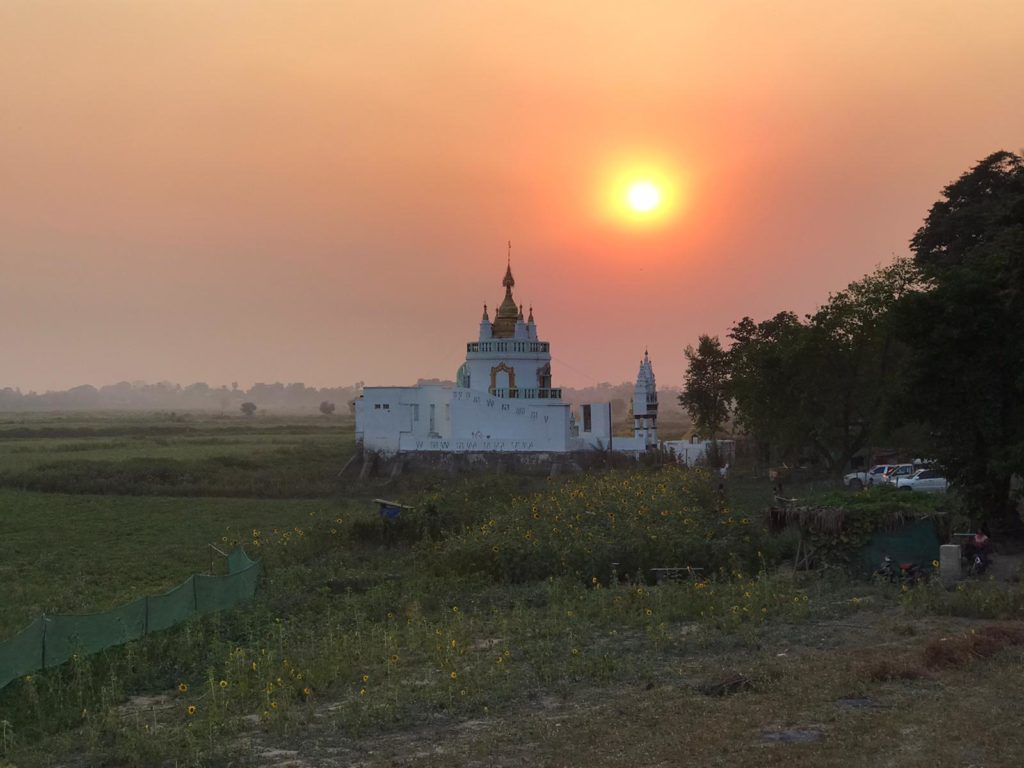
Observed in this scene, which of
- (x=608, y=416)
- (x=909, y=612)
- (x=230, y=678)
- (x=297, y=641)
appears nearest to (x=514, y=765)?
(x=230, y=678)

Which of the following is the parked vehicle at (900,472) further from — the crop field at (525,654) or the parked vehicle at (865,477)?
the crop field at (525,654)

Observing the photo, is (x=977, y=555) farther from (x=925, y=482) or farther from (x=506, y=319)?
(x=506, y=319)

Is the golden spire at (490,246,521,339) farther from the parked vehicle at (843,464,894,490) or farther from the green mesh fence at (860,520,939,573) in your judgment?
the green mesh fence at (860,520,939,573)

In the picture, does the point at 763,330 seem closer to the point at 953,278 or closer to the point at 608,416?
the point at 608,416

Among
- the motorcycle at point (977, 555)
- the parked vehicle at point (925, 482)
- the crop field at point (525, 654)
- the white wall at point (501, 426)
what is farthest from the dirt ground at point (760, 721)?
the white wall at point (501, 426)

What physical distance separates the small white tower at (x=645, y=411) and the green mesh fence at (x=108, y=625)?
35.8 meters

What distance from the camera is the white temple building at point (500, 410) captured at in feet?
173

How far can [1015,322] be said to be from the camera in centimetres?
2373

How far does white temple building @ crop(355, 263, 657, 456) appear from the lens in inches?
2074

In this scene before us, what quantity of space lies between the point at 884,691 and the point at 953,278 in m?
14.2

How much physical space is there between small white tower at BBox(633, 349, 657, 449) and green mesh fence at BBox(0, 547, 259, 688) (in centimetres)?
3579

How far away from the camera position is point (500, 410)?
173 feet

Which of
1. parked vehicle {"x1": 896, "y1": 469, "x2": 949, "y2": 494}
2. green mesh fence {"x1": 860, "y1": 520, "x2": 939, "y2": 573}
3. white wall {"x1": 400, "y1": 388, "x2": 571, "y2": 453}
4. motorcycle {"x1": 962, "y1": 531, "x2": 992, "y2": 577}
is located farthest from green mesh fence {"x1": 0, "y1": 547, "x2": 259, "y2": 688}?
white wall {"x1": 400, "y1": 388, "x2": 571, "y2": 453}

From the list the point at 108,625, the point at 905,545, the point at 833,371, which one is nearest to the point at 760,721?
the point at 108,625
